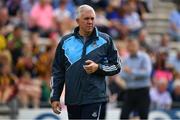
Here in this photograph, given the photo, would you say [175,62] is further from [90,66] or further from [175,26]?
[90,66]

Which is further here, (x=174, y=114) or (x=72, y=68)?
(x=174, y=114)

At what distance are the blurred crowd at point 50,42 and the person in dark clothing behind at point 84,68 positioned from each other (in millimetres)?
7090

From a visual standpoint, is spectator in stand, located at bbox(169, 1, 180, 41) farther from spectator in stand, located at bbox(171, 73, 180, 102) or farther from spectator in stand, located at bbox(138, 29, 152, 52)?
spectator in stand, located at bbox(171, 73, 180, 102)

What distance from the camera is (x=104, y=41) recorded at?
8.84 m

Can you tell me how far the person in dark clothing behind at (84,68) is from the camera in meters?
8.69

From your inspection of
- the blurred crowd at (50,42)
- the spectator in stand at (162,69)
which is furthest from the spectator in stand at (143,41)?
the spectator in stand at (162,69)

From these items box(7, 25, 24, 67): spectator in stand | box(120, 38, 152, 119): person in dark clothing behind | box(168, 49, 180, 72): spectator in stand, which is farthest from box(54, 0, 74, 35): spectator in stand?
box(120, 38, 152, 119): person in dark clothing behind

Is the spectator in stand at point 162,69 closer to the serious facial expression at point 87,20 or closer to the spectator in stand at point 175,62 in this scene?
the spectator in stand at point 175,62

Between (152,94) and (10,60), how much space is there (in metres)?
3.57

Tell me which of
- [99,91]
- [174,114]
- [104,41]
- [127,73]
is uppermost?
[104,41]

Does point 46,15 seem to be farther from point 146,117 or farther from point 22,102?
point 146,117

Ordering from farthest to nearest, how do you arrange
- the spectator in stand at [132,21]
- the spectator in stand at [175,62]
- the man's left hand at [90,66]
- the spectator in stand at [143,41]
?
1. the spectator in stand at [132,21]
2. the spectator in stand at [143,41]
3. the spectator in stand at [175,62]
4. the man's left hand at [90,66]

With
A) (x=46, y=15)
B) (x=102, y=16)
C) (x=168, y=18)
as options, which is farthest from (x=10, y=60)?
(x=168, y=18)

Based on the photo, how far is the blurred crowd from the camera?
1638 centimetres
